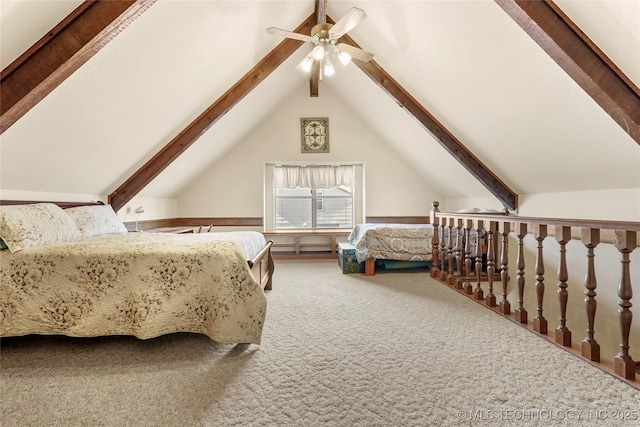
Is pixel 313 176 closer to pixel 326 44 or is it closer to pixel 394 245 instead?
pixel 394 245

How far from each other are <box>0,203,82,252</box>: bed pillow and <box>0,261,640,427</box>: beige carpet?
2.25ft

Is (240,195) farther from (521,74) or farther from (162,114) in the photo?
(521,74)

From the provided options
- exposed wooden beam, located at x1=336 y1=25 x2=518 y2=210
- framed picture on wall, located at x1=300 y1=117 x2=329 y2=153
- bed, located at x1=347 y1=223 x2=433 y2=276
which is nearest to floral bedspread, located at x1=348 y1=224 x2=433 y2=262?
bed, located at x1=347 y1=223 x2=433 y2=276

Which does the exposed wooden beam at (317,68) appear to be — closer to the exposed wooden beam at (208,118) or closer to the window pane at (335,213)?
the exposed wooden beam at (208,118)

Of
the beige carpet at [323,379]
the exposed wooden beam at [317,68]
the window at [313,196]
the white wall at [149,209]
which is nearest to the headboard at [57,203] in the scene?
the white wall at [149,209]

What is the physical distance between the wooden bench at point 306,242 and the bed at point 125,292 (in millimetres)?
3393

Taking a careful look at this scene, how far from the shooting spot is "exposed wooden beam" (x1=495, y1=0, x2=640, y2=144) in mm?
1914

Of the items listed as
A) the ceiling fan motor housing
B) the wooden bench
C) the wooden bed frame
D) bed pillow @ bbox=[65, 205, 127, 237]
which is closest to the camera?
the wooden bed frame

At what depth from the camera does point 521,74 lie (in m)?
2.41

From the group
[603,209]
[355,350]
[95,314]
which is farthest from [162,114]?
[603,209]

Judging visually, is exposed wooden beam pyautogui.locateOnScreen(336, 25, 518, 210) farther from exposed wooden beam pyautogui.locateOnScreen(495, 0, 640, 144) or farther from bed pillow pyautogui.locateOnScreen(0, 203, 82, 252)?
bed pillow pyautogui.locateOnScreen(0, 203, 82, 252)

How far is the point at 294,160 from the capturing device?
5551 millimetres

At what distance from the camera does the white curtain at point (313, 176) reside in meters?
5.58

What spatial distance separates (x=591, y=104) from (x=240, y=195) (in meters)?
4.88
